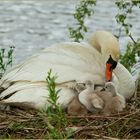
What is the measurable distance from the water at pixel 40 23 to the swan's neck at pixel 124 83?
19.1 ft

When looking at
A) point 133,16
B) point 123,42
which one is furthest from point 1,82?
point 133,16

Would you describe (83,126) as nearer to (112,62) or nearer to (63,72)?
(63,72)

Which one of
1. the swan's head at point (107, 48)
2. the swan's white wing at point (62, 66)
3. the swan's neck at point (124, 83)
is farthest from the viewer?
the swan's neck at point (124, 83)

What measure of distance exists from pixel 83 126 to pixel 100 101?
0.48 meters

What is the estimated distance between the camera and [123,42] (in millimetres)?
14930

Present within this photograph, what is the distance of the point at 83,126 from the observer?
6.39 meters

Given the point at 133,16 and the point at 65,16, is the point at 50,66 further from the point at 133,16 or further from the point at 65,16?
the point at 65,16

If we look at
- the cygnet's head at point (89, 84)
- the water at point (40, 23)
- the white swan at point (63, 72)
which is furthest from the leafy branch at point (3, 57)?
the water at point (40, 23)

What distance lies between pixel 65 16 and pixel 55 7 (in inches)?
79.7

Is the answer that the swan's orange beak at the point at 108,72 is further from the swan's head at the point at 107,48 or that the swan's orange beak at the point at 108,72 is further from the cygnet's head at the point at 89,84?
the cygnet's head at the point at 89,84

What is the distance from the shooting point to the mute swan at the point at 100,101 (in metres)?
6.76

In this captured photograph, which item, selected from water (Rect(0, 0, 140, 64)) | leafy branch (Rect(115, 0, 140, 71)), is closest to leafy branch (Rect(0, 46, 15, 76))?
leafy branch (Rect(115, 0, 140, 71))

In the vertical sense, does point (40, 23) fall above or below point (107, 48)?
above

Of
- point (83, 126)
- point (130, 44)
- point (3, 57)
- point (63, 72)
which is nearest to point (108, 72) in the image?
point (63, 72)
